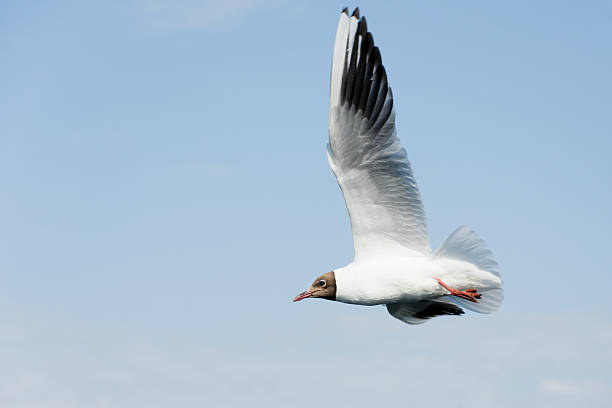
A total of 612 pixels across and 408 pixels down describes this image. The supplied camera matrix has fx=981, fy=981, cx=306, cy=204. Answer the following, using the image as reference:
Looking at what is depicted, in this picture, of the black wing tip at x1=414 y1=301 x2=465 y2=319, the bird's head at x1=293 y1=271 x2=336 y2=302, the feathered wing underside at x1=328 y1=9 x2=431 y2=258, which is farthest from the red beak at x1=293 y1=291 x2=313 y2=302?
the black wing tip at x1=414 y1=301 x2=465 y2=319

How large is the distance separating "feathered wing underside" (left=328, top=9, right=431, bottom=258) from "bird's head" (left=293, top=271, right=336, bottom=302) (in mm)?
500

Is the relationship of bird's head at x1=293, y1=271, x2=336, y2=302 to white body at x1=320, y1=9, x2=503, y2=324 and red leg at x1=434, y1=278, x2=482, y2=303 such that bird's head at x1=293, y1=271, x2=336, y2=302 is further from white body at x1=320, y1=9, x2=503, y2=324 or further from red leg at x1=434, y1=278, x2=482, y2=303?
red leg at x1=434, y1=278, x2=482, y2=303

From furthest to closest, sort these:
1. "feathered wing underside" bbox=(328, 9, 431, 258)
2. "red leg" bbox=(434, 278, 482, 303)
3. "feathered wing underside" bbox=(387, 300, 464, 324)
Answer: "feathered wing underside" bbox=(387, 300, 464, 324), "red leg" bbox=(434, 278, 482, 303), "feathered wing underside" bbox=(328, 9, 431, 258)

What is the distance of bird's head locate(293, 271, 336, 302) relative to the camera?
11.8 m

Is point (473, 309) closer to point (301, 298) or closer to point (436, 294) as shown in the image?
point (436, 294)

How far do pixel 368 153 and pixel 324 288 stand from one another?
1750mm

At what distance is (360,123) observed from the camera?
1141 centimetres

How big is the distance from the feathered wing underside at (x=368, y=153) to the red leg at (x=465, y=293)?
0.55 metres

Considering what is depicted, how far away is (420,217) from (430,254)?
47 centimetres

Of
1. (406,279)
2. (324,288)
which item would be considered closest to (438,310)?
(406,279)

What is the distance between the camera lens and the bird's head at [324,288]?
38.7 ft

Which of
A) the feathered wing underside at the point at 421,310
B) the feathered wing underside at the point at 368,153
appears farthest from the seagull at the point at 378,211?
the feathered wing underside at the point at 421,310

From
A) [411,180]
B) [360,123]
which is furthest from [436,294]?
[360,123]

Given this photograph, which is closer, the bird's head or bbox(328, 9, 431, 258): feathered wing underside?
bbox(328, 9, 431, 258): feathered wing underside
